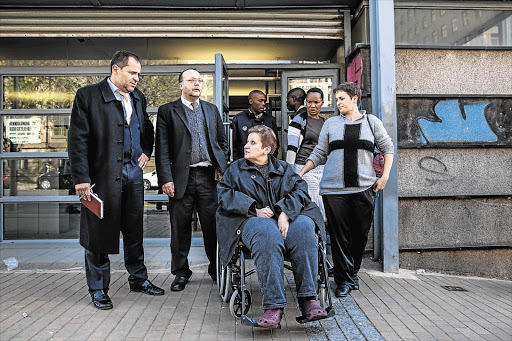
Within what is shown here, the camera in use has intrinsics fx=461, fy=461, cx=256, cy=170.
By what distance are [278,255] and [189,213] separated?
1.57 metres

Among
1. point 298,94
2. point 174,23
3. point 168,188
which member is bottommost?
point 168,188

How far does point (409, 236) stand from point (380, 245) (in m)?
0.37

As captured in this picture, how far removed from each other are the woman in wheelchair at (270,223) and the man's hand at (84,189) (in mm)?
1098

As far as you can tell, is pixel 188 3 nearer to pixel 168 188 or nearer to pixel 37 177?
pixel 168 188

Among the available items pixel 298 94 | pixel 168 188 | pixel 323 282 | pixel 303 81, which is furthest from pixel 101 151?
pixel 303 81

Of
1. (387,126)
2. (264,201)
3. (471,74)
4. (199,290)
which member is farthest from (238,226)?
(471,74)

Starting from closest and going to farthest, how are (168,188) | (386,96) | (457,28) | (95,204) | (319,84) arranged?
1. (95,204)
2. (168,188)
3. (386,96)
4. (457,28)
5. (319,84)

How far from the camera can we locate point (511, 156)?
586 cm

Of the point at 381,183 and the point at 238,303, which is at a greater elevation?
the point at 381,183

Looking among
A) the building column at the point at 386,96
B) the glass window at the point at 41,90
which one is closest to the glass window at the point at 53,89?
the glass window at the point at 41,90

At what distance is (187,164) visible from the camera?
453cm

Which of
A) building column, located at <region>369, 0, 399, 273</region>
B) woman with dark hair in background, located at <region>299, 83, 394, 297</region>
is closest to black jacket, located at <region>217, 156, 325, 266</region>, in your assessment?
woman with dark hair in background, located at <region>299, 83, 394, 297</region>

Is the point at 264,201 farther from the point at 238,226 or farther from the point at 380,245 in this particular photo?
the point at 380,245

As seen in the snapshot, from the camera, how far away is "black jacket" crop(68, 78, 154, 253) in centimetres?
394
